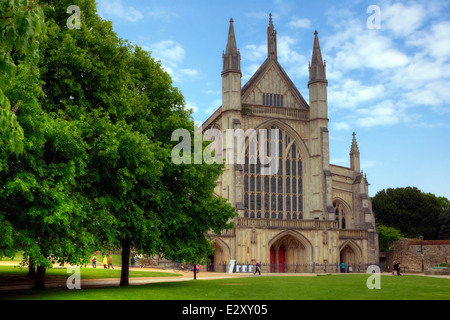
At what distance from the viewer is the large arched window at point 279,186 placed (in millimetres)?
48812

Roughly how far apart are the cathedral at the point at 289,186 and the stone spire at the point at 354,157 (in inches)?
4.3

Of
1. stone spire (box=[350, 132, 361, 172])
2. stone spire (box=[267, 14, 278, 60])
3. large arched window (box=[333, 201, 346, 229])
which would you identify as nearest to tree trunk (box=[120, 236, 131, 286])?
large arched window (box=[333, 201, 346, 229])

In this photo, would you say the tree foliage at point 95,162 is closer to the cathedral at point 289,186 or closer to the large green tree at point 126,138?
the large green tree at point 126,138

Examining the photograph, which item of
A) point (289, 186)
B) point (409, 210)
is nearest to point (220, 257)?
point (289, 186)

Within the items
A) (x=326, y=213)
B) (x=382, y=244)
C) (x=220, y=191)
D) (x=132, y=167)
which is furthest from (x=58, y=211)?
(x=382, y=244)

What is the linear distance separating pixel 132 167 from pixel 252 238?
87.0ft

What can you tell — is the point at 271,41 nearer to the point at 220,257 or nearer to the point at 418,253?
the point at 220,257

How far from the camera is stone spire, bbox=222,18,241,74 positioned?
1924 inches

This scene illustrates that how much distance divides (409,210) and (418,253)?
23.6 m

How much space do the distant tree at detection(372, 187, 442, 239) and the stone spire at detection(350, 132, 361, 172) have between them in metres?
22.5

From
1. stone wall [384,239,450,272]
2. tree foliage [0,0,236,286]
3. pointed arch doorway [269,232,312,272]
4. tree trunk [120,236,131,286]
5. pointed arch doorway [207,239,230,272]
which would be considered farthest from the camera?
stone wall [384,239,450,272]

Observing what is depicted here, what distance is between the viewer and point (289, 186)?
50375mm

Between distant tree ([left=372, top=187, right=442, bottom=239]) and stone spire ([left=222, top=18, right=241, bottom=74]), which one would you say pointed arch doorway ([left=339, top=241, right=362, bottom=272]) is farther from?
distant tree ([left=372, top=187, right=442, bottom=239])

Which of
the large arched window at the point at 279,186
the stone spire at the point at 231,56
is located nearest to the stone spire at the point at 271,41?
the stone spire at the point at 231,56
